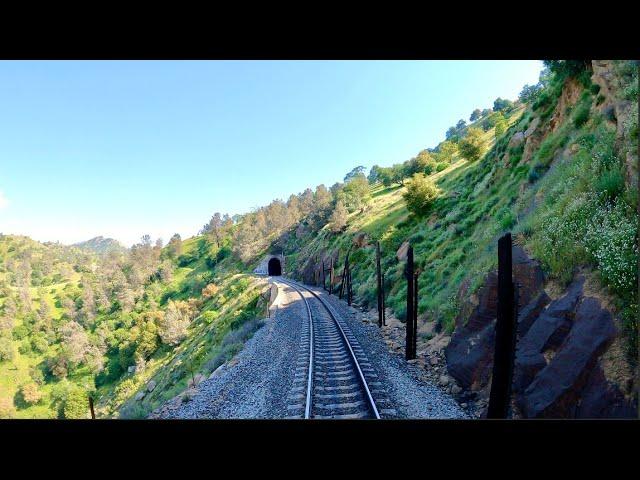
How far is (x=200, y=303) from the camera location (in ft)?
204

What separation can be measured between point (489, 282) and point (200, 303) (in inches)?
2405

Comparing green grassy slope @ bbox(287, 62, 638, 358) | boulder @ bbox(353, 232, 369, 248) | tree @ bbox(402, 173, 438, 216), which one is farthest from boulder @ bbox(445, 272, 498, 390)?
boulder @ bbox(353, 232, 369, 248)

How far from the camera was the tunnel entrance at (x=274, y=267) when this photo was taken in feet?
252

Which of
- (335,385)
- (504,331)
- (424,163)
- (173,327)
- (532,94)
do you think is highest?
(424,163)

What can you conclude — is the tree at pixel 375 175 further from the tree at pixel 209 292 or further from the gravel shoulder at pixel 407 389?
the gravel shoulder at pixel 407 389

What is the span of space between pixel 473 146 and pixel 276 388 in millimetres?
39478

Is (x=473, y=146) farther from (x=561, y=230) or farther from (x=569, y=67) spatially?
(x=561, y=230)

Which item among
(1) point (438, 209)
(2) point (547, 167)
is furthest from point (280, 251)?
(2) point (547, 167)

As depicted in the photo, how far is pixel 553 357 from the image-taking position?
6004 mm

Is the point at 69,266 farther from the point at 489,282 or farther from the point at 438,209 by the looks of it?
the point at 489,282

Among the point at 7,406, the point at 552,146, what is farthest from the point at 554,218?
the point at 7,406

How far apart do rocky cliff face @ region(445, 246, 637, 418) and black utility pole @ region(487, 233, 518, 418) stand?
32 centimetres

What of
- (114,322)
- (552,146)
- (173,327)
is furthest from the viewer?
(114,322)

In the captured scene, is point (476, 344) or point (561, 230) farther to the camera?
point (476, 344)
